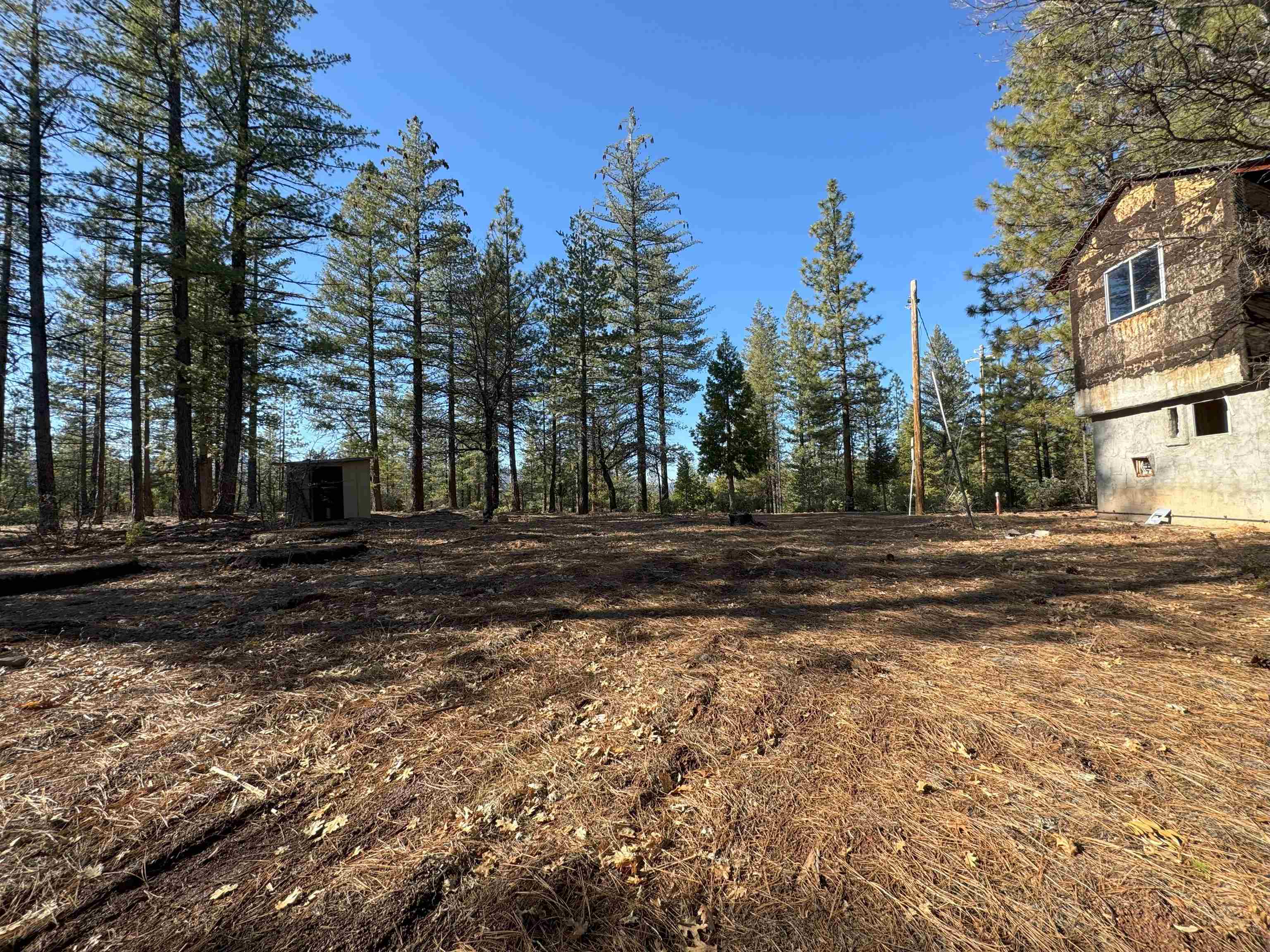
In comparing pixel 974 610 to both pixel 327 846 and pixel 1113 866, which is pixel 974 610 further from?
pixel 327 846

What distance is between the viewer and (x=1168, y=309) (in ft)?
31.4

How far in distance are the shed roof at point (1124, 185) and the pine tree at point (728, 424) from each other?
10570 mm

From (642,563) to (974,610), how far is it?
4.11 meters

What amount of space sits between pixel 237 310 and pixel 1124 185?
1727 centimetres

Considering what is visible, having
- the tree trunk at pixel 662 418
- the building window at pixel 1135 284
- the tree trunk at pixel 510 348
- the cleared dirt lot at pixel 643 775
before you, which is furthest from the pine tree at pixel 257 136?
the building window at pixel 1135 284

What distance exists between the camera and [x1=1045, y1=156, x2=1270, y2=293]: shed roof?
519 centimetres

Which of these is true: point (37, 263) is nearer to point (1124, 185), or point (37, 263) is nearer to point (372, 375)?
point (372, 375)

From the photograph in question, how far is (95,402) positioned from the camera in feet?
64.9

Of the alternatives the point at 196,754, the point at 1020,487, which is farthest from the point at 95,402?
the point at 1020,487

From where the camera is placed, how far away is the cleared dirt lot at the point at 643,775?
1566 mm

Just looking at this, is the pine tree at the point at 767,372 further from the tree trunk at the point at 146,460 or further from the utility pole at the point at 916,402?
the tree trunk at the point at 146,460

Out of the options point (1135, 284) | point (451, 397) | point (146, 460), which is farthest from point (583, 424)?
point (1135, 284)

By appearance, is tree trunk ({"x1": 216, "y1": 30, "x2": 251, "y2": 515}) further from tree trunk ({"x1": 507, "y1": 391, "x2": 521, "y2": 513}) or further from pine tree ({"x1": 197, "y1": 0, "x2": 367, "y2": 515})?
tree trunk ({"x1": 507, "y1": 391, "x2": 521, "y2": 513})

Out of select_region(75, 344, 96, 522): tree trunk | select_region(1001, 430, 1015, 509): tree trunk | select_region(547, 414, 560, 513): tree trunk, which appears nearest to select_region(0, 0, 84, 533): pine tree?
select_region(75, 344, 96, 522): tree trunk
